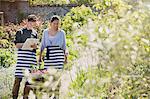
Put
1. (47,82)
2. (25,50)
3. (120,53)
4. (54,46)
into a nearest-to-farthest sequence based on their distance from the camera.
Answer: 1. (120,53)
2. (47,82)
3. (54,46)
4. (25,50)

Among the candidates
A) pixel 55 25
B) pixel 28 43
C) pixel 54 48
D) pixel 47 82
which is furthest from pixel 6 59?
pixel 47 82

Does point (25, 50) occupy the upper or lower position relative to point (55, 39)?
lower

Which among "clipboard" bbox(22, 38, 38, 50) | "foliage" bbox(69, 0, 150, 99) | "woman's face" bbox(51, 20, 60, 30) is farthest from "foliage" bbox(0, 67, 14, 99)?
"foliage" bbox(69, 0, 150, 99)

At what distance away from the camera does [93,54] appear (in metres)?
3.72

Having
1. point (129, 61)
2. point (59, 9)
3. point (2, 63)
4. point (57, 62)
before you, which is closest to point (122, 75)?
point (129, 61)

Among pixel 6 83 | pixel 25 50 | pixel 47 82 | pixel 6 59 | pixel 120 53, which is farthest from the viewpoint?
pixel 6 59

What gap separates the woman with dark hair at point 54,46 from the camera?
662cm

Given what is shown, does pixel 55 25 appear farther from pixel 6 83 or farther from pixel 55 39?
pixel 6 83

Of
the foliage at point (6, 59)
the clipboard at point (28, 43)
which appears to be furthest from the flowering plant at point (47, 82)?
the foliage at point (6, 59)

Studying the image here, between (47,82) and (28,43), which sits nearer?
(47,82)

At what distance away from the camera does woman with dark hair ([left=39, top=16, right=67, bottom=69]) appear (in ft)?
21.7

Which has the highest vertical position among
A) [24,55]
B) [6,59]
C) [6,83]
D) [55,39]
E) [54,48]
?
[55,39]

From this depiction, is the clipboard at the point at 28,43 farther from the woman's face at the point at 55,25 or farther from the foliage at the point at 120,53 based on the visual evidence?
the foliage at the point at 120,53

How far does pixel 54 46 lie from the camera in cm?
670
